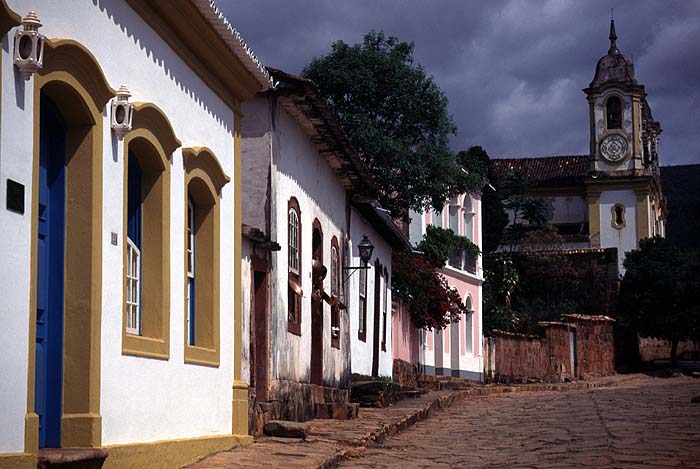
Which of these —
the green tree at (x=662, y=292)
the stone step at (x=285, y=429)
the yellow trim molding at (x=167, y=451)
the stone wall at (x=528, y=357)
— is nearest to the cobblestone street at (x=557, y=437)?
the stone step at (x=285, y=429)

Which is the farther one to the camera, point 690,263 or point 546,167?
point 546,167

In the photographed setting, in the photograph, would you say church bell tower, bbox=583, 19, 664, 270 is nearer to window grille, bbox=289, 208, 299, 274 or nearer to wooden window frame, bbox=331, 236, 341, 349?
wooden window frame, bbox=331, 236, 341, 349

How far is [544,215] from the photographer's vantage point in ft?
226

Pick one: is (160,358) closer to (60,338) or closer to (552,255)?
(60,338)

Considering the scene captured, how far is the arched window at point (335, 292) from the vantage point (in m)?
19.4

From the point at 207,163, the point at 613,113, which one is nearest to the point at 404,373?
the point at 207,163

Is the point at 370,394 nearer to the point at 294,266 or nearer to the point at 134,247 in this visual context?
the point at 294,266

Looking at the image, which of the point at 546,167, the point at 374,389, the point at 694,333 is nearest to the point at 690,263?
the point at 694,333

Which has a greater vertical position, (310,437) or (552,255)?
(552,255)

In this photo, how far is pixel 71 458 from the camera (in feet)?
23.9

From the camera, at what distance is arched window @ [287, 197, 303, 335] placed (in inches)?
616

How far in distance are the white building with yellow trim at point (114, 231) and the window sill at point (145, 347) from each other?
0.06ft

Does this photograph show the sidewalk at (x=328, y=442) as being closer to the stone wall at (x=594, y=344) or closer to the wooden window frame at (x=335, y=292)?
the wooden window frame at (x=335, y=292)

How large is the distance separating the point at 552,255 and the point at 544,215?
1189 cm
